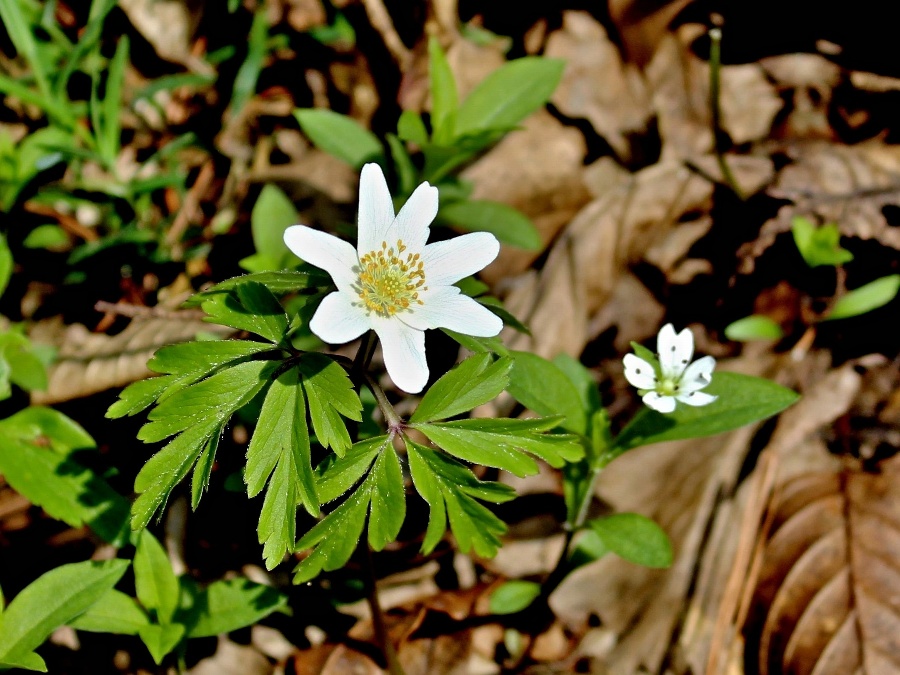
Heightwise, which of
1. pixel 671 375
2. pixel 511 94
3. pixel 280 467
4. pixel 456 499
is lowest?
A: pixel 671 375

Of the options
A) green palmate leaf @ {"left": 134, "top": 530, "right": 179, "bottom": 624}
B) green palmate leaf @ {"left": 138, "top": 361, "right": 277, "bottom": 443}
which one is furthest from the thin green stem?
green palmate leaf @ {"left": 134, "top": 530, "right": 179, "bottom": 624}

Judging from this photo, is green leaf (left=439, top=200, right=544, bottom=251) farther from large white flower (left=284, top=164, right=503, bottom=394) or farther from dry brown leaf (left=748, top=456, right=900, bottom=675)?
dry brown leaf (left=748, top=456, right=900, bottom=675)

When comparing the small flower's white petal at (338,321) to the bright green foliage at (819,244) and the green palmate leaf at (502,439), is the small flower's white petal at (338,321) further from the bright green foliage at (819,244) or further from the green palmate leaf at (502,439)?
the bright green foliage at (819,244)

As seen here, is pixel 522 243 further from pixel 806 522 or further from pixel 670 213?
pixel 806 522

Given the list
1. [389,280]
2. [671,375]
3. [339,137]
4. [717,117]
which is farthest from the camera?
[717,117]

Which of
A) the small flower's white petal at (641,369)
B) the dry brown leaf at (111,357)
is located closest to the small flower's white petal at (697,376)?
the small flower's white petal at (641,369)

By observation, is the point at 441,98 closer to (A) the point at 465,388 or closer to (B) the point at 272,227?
(B) the point at 272,227

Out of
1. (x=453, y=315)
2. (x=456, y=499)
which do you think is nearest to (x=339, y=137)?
(x=453, y=315)
